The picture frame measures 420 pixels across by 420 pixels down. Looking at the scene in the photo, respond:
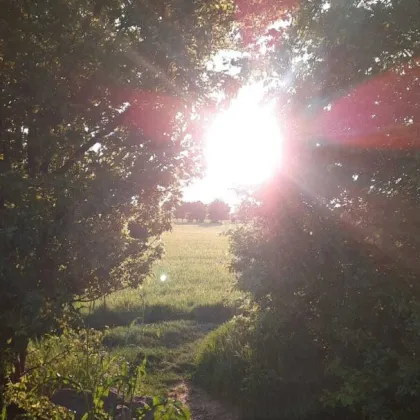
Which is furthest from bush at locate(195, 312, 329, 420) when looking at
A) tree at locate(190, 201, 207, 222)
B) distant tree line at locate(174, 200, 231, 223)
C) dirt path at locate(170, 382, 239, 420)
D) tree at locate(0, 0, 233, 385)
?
tree at locate(190, 201, 207, 222)

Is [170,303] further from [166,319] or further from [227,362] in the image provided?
[227,362]

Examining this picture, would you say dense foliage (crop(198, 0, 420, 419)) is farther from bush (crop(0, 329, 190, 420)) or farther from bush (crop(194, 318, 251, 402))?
bush (crop(0, 329, 190, 420))

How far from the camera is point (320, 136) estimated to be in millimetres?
4555

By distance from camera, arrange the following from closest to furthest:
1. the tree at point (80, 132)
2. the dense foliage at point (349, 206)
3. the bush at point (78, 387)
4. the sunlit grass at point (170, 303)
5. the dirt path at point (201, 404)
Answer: the tree at point (80, 132)
the bush at point (78, 387)
the dense foliage at point (349, 206)
the dirt path at point (201, 404)
the sunlit grass at point (170, 303)

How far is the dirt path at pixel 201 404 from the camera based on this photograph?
5773mm

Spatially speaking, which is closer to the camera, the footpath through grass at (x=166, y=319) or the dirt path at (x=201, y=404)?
the dirt path at (x=201, y=404)

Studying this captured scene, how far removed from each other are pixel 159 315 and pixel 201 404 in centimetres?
555

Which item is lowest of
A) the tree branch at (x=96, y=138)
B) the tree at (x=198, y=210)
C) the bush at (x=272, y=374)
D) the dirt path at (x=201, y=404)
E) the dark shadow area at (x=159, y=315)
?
the dirt path at (x=201, y=404)

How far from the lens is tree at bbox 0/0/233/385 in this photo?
3.37 m

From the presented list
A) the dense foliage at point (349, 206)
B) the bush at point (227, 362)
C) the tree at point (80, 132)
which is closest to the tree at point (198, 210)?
the bush at point (227, 362)

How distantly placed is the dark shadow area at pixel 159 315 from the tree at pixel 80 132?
627cm

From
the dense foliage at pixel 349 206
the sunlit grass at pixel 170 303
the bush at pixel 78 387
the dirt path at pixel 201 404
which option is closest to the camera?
the bush at pixel 78 387

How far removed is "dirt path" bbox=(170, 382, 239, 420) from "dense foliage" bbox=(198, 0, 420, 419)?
154cm

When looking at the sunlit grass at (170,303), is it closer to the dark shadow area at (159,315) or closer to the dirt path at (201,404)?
the dark shadow area at (159,315)
